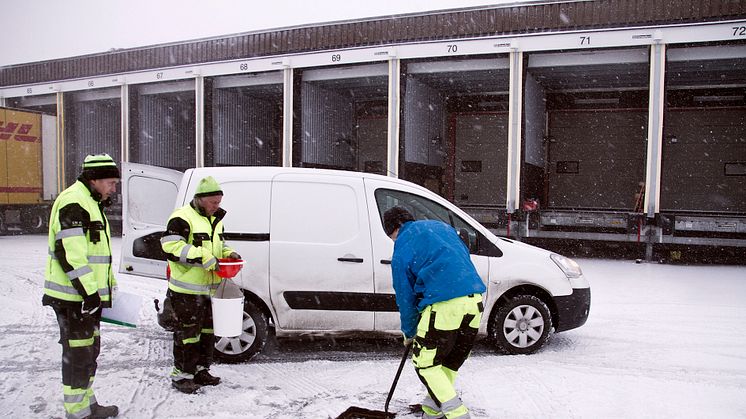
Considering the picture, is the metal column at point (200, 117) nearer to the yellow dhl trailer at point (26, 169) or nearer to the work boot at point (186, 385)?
the yellow dhl trailer at point (26, 169)

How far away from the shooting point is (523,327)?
552 centimetres

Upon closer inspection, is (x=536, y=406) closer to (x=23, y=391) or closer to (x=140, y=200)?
(x=23, y=391)

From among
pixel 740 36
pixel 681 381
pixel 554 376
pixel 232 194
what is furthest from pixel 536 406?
pixel 740 36

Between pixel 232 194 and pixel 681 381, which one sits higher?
pixel 232 194

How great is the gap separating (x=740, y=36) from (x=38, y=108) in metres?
25.0

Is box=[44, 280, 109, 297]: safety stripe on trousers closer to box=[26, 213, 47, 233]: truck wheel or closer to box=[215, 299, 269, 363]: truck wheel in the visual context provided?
box=[215, 299, 269, 363]: truck wheel

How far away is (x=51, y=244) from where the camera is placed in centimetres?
365

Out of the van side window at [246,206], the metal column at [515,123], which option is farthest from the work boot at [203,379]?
the metal column at [515,123]

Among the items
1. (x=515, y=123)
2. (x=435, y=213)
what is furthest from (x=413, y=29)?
(x=435, y=213)

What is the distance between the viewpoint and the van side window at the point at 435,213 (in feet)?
17.9

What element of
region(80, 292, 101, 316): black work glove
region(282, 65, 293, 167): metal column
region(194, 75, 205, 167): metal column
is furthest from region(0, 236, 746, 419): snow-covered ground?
region(194, 75, 205, 167): metal column

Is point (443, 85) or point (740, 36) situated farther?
point (443, 85)

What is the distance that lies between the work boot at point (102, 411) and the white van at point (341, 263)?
1.34 meters

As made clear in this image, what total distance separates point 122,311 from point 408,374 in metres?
2.42
